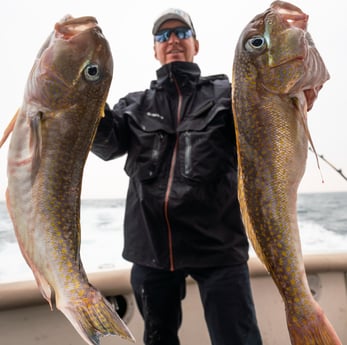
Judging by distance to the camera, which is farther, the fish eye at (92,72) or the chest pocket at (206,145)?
the chest pocket at (206,145)

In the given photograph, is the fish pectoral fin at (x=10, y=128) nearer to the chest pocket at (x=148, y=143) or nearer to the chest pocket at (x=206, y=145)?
the chest pocket at (x=148, y=143)

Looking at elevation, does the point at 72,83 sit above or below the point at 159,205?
above

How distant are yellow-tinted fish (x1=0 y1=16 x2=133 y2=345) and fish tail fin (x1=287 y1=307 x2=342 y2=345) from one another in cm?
78

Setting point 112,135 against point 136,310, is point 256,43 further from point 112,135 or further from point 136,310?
point 136,310

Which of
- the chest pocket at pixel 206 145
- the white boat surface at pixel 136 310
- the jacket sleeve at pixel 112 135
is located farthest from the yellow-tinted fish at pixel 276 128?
the white boat surface at pixel 136 310

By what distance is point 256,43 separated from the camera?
1797mm

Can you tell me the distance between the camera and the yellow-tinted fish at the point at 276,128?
177 cm

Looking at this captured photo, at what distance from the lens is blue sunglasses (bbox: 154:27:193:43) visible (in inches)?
106

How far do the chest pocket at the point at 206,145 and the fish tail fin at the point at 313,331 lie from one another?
990 mm

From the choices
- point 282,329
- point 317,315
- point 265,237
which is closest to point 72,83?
point 265,237

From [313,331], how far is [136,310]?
209 centimetres

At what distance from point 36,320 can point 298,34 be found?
2.89 metres

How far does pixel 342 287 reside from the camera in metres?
3.78

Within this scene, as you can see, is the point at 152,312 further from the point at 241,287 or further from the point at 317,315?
the point at 317,315
